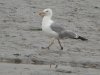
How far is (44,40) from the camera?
1381 cm

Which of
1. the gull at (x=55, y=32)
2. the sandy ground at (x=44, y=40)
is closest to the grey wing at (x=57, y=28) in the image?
the gull at (x=55, y=32)

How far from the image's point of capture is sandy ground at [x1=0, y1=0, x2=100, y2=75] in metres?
10.8

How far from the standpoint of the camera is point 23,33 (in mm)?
14625

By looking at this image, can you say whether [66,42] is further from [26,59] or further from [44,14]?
[26,59]

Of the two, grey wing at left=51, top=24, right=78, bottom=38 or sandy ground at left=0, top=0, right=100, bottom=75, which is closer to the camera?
sandy ground at left=0, top=0, right=100, bottom=75

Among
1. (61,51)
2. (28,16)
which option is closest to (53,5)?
(28,16)

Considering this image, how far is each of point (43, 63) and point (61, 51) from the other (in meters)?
1.50

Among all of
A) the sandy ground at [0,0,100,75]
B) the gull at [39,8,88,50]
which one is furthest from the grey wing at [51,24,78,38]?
the sandy ground at [0,0,100,75]

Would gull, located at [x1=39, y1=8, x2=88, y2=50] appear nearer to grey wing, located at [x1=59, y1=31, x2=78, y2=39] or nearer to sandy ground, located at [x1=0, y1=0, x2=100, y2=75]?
grey wing, located at [x1=59, y1=31, x2=78, y2=39]

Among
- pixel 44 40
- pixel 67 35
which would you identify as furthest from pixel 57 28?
pixel 44 40

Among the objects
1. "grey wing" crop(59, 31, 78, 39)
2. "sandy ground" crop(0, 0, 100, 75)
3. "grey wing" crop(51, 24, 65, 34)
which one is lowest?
"sandy ground" crop(0, 0, 100, 75)

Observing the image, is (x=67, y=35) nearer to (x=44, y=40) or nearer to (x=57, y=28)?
(x=57, y=28)

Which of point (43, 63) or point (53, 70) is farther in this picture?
point (43, 63)

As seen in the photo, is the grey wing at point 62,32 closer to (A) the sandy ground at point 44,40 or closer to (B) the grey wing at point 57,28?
(B) the grey wing at point 57,28
